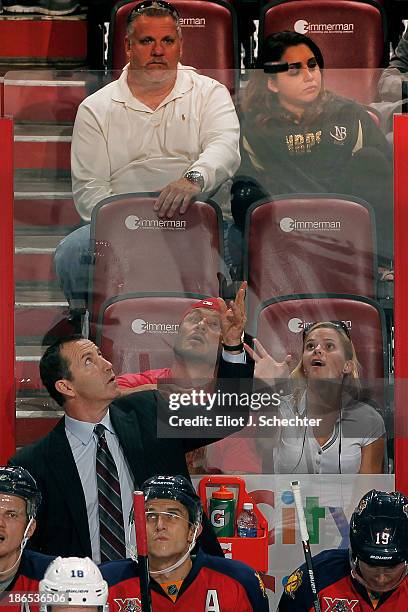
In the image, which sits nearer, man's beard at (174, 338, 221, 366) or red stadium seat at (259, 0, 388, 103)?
man's beard at (174, 338, 221, 366)

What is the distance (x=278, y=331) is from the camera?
3.43 meters

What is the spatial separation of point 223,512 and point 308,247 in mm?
728

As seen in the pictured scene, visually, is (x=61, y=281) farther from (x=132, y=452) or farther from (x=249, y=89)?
(x=249, y=89)

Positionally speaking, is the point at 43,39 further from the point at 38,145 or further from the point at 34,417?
the point at 34,417

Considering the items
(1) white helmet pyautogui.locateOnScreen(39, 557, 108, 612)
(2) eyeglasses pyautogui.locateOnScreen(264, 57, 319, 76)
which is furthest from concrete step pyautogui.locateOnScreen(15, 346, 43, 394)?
(2) eyeglasses pyautogui.locateOnScreen(264, 57, 319, 76)

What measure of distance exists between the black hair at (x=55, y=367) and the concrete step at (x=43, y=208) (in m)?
0.29

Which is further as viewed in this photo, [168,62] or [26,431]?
[168,62]

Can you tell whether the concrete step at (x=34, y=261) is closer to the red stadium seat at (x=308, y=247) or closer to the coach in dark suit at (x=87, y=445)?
the coach in dark suit at (x=87, y=445)

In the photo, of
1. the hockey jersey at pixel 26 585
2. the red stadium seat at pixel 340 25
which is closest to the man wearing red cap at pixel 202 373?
the hockey jersey at pixel 26 585

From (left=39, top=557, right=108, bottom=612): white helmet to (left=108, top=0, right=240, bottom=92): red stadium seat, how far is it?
1.84 m

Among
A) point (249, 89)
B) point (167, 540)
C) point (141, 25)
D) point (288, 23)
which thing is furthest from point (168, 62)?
point (167, 540)

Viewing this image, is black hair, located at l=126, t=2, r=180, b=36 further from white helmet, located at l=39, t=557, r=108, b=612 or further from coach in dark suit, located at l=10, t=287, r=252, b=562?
white helmet, located at l=39, t=557, r=108, b=612

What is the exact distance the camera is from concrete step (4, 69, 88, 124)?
3.44 metres

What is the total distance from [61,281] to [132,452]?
482 mm
